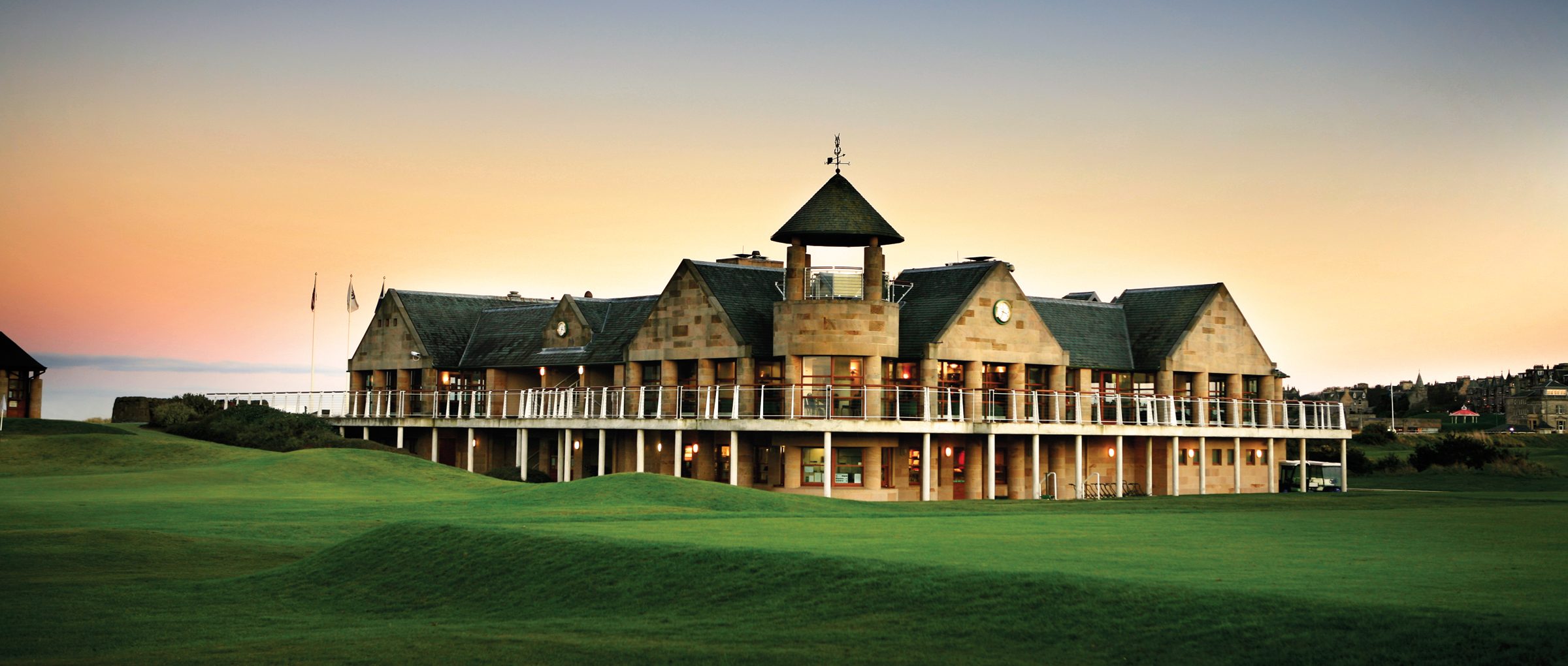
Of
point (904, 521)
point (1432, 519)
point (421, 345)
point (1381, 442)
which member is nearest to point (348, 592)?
point (904, 521)

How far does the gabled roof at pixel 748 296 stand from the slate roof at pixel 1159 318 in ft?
51.0

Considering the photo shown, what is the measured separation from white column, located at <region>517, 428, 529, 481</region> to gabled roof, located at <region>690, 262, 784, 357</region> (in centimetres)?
1103

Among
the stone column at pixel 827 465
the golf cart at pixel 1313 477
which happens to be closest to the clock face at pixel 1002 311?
the stone column at pixel 827 465

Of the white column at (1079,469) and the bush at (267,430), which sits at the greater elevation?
the bush at (267,430)

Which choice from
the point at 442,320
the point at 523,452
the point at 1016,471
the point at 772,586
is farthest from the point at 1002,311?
the point at 772,586

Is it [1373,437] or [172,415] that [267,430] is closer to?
[172,415]

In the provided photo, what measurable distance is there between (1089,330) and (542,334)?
80.0ft

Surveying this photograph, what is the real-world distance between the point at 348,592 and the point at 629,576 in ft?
16.5

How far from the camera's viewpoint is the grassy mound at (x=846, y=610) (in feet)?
46.8

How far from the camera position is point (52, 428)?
2557 inches

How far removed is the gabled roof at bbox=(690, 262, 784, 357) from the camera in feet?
172

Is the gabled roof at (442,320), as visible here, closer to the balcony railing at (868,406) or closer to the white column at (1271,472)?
the balcony railing at (868,406)

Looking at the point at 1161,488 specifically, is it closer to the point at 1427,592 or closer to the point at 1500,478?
the point at 1500,478

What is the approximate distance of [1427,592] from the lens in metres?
15.8
